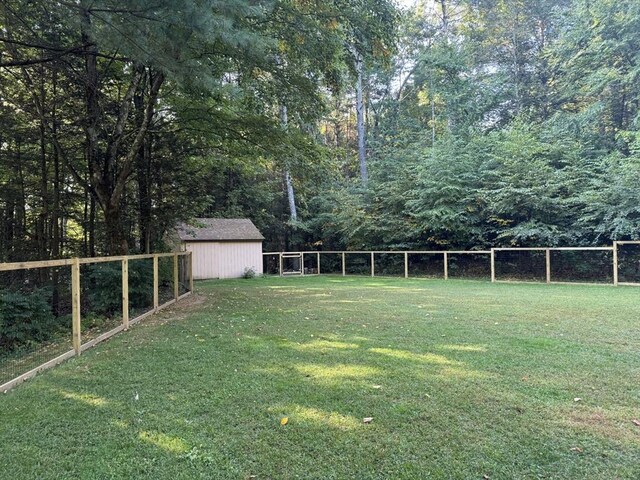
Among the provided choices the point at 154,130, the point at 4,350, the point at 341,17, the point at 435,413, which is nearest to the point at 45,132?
the point at 154,130

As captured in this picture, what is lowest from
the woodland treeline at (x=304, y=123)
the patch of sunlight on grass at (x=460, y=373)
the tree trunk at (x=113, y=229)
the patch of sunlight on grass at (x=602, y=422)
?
the patch of sunlight on grass at (x=602, y=422)

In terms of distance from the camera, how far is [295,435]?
2473mm

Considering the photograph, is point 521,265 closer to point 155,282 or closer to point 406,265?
point 406,265

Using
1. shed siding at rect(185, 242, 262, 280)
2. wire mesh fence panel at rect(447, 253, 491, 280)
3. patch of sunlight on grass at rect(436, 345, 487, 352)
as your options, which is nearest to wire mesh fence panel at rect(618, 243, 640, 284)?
wire mesh fence panel at rect(447, 253, 491, 280)

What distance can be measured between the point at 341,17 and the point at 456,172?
10.4 m

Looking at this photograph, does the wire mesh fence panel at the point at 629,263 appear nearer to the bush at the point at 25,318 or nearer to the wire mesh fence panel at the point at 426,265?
the wire mesh fence panel at the point at 426,265

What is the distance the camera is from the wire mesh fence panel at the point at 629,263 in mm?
12094

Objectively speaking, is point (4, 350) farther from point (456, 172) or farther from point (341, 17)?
point (456, 172)

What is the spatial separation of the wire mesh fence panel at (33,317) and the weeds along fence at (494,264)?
1237cm

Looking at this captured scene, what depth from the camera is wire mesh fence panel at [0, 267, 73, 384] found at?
15.1 feet

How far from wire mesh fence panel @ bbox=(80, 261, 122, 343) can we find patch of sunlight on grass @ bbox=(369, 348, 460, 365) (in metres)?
4.31

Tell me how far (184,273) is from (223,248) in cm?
642

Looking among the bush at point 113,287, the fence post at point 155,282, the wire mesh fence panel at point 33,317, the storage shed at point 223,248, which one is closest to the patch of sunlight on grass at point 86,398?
the wire mesh fence panel at point 33,317

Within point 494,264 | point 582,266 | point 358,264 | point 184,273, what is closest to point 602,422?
point 184,273
